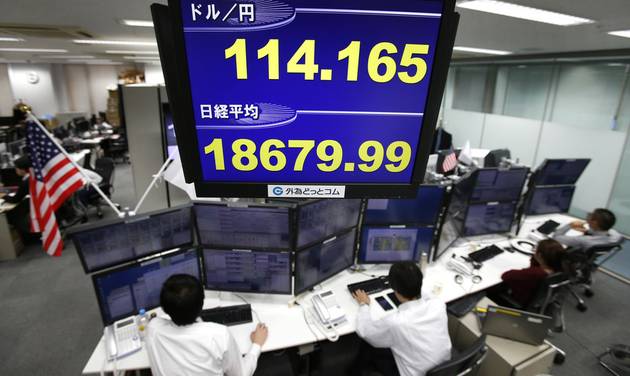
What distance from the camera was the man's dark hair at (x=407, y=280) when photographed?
1.87m

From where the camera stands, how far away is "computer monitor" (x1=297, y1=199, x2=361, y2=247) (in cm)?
207

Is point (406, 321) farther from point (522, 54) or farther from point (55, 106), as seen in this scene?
point (55, 106)

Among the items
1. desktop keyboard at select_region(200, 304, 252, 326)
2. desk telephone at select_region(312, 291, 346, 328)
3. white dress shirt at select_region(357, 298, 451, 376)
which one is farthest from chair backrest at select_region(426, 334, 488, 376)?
desktop keyboard at select_region(200, 304, 252, 326)

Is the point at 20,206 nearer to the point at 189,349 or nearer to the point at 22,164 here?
the point at 22,164

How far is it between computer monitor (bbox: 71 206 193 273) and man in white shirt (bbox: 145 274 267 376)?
0.44m

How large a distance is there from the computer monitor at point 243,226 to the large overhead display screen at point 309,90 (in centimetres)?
99

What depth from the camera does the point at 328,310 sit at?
213 centimetres

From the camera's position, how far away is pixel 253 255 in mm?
2117

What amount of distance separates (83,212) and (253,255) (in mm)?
4066

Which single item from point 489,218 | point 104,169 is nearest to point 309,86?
point 489,218

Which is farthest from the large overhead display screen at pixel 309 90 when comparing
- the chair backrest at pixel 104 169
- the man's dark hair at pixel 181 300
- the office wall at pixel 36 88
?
the office wall at pixel 36 88

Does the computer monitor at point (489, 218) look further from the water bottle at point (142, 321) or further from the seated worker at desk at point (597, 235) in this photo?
the water bottle at point (142, 321)

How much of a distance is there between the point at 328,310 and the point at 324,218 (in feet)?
1.95

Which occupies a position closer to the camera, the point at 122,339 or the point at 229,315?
the point at 122,339
